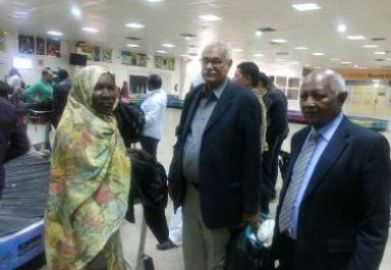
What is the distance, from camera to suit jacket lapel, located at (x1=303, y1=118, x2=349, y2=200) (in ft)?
4.66

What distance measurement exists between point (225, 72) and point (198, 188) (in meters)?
0.60

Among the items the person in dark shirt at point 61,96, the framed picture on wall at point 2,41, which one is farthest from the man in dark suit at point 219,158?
the framed picture on wall at point 2,41

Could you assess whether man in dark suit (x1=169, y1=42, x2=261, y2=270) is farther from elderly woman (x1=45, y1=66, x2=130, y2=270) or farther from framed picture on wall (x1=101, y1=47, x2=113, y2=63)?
framed picture on wall (x1=101, y1=47, x2=113, y2=63)

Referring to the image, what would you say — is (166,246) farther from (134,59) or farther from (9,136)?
(134,59)

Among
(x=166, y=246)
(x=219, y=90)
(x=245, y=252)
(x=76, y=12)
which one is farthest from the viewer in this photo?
(x=76, y=12)

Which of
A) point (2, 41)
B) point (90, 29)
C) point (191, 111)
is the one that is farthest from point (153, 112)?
point (2, 41)

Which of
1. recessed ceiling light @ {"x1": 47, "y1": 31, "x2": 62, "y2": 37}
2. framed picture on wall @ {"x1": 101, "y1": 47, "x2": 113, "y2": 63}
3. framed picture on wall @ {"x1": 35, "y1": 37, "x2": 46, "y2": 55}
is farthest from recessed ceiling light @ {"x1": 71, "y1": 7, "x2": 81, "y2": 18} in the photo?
framed picture on wall @ {"x1": 101, "y1": 47, "x2": 113, "y2": 63}

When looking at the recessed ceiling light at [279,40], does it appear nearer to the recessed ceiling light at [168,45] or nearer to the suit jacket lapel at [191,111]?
the recessed ceiling light at [168,45]

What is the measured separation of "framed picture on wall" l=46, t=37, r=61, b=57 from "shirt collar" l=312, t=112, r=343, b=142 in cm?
1788

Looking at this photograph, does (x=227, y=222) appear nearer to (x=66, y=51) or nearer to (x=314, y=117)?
(x=314, y=117)

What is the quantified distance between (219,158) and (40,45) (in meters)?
17.3

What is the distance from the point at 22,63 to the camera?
16.5 m

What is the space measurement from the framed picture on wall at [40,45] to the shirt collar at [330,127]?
17.6m

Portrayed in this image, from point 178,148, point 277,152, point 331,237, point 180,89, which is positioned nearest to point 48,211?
point 178,148
